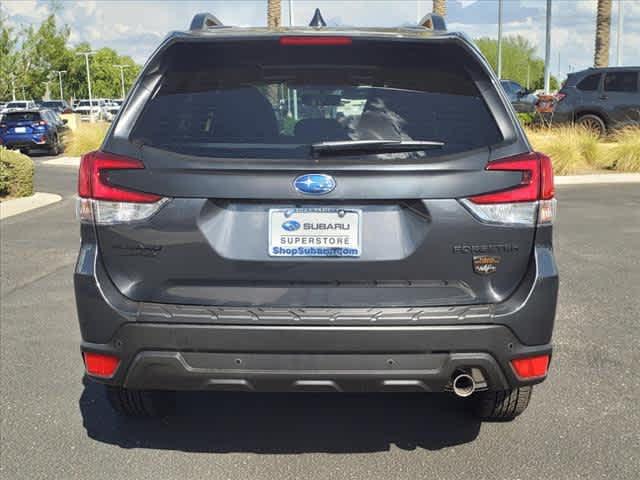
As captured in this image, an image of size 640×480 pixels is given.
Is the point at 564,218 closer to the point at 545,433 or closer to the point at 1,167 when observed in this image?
the point at 545,433

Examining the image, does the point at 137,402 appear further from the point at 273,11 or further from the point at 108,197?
the point at 273,11

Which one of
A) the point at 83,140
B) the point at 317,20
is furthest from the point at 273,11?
the point at 317,20

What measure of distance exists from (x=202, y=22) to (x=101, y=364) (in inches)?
67.7

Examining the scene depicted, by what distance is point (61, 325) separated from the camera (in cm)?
594

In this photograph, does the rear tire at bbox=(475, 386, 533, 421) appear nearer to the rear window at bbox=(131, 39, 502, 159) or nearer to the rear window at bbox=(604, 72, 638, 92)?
the rear window at bbox=(131, 39, 502, 159)

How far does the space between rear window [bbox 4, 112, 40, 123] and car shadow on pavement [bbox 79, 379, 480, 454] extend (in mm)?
24099

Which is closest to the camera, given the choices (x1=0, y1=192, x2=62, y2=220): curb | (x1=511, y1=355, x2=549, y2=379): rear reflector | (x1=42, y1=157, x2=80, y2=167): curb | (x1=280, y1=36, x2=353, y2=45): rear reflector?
(x1=511, y1=355, x2=549, y2=379): rear reflector

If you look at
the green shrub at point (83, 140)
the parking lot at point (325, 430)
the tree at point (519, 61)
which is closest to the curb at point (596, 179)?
the parking lot at point (325, 430)

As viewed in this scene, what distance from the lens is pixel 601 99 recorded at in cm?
1986

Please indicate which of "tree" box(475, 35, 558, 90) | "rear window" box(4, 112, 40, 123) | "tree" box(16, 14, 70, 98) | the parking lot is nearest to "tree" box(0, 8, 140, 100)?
"tree" box(16, 14, 70, 98)

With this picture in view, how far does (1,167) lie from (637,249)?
10717 millimetres

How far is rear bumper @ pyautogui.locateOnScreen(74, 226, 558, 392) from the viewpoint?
3.01 metres

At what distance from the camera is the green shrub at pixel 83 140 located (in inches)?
1009

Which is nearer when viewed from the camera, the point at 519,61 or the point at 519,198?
the point at 519,198
